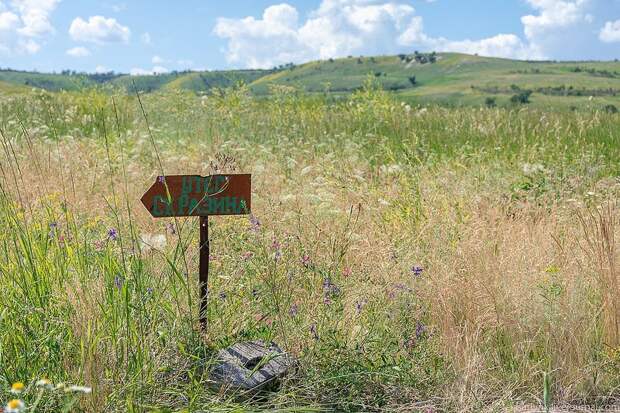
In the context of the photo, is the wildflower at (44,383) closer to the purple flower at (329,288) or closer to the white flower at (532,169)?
the purple flower at (329,288)

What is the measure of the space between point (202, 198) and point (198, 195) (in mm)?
28

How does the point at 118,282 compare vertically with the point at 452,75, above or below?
below

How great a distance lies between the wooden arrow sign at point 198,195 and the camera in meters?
3.06

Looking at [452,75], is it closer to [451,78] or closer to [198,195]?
[451,78]

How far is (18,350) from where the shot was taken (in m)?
2.69

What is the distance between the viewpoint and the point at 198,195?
3111mm

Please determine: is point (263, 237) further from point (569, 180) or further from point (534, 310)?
point (569, 180)

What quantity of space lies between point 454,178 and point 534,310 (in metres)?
2.91

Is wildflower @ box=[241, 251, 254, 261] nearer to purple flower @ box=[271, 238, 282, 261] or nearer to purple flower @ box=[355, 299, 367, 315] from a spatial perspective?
purple flower @ box=[271, 238, 282, 261]

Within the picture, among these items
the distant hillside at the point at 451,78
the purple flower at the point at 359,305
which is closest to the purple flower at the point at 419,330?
the purple flower at the point at 359,305

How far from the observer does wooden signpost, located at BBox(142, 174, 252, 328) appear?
10.0 feet

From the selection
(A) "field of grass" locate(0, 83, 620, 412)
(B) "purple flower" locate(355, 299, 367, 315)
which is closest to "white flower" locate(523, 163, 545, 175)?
(A) "field of grass" locate(0, 83, 620, 412)

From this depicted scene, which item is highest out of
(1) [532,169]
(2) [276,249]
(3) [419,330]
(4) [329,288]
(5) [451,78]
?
(5) [451,78]

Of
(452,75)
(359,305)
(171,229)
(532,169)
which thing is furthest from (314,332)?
(452,75)
